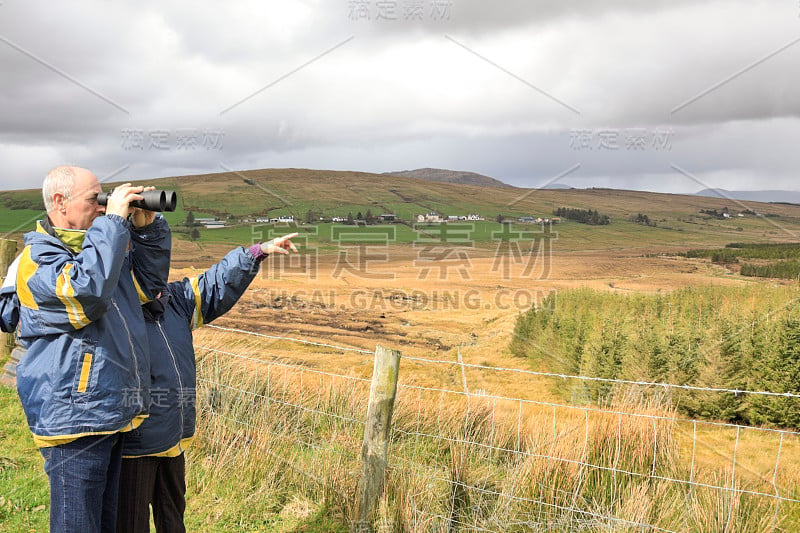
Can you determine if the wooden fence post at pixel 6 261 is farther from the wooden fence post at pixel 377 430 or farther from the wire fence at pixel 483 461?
the wooden fence post at pixel 377 430

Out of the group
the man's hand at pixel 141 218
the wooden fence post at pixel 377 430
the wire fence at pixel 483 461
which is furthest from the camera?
the wire fence at pixel 483 461

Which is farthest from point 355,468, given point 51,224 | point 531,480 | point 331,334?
point 331,334

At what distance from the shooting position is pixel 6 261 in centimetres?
648

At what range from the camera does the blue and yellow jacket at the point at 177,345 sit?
2.37 meters

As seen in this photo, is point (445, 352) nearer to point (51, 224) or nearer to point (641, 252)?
point (51, 224)

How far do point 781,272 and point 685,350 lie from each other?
47.2 ft

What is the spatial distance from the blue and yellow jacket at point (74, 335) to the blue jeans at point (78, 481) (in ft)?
0.20

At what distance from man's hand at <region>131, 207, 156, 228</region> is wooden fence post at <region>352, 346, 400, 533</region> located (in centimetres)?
140

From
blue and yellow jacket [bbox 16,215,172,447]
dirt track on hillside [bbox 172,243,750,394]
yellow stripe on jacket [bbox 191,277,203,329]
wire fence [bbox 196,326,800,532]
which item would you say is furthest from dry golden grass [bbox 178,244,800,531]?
dirt track on hillside [bbox 172,243,750,394]

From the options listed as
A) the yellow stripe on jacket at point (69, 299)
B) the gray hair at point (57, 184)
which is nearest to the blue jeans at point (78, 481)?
the yellow stripe on jacket at point (69, 299)

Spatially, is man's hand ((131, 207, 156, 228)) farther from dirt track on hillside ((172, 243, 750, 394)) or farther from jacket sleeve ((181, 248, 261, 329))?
dirt track on hillside ((172, 243, 750, 394))

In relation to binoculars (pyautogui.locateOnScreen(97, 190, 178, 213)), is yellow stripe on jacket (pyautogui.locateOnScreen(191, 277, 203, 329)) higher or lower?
lower

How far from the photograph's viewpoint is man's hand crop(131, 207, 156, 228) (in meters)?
2.29

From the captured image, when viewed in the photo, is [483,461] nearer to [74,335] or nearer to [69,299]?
[74,335]
